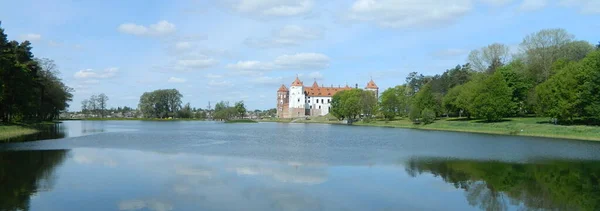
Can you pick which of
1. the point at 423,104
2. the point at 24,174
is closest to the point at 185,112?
the point at 423,104

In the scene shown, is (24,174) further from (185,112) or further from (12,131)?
(185,112)

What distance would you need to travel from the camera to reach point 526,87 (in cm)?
5747

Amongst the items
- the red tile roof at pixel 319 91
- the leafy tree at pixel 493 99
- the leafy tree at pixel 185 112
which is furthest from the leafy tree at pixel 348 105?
the leafy tree at pixel 185 112

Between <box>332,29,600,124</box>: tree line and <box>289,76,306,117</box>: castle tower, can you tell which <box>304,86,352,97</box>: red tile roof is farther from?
<box>332,29,600,124</box>: tree line

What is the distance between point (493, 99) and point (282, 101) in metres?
85.9

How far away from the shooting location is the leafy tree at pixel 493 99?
5384cm

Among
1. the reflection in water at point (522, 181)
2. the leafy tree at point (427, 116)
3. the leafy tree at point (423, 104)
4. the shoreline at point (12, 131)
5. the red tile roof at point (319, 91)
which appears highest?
the red tile roof at point (319, 91)

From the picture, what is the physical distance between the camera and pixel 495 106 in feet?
Result: 176

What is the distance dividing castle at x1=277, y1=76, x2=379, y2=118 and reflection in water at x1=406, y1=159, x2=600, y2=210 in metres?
107

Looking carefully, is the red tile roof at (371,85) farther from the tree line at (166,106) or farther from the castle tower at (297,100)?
the tree line at (166,106)

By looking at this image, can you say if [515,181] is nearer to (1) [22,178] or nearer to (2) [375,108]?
(1) [22,178]

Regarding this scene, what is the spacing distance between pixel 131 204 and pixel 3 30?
33298 mm

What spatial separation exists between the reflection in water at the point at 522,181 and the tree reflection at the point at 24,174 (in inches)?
472

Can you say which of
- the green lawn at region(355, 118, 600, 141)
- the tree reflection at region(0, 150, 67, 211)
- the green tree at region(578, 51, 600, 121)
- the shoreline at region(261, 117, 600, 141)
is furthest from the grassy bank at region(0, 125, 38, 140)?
the green tree at region(578, 51, 600, 121)
